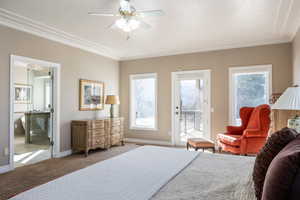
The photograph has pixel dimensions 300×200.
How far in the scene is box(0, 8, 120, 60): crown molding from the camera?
3.23 metres

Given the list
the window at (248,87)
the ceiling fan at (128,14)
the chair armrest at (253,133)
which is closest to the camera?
the ceiling fan at (128,14)

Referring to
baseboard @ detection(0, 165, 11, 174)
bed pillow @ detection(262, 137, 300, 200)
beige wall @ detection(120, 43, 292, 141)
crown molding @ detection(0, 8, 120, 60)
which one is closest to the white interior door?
beige wall @ detection(120, 43, 292, 141)

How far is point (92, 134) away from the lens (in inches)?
174

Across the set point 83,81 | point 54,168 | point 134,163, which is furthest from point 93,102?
point 134,163

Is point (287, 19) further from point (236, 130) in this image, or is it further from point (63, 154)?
point (63, 154)

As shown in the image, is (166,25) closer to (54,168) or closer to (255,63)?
(255,63)

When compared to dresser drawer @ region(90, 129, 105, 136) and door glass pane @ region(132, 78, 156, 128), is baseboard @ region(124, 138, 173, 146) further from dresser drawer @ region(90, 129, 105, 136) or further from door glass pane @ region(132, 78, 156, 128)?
dresser drawer @ region(90, 129, 105, 136)

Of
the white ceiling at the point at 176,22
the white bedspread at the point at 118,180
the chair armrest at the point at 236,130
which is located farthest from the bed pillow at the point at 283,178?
the chair armrest at the point at 236,130

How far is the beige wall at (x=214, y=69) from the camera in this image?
4402 millimetres

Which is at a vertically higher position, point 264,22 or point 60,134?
point 264,22

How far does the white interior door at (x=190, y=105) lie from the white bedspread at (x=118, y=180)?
3.25m

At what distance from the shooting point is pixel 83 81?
4.76 metres

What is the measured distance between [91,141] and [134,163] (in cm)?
287

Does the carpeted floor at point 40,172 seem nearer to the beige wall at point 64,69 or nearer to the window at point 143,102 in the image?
the beige wall at point 64,69
